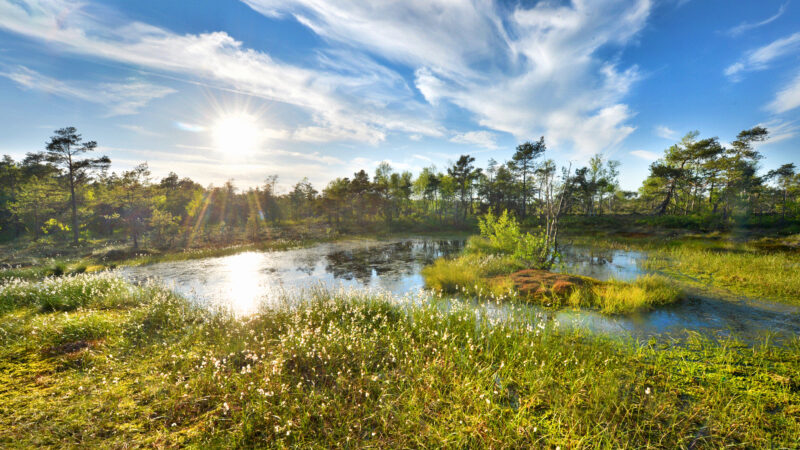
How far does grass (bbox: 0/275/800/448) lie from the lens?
377cm

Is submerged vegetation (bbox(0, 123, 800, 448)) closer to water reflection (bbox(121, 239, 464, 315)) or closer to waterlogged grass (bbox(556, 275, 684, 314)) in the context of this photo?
waterlogged grass (bbox(556, 275, 684, 314))

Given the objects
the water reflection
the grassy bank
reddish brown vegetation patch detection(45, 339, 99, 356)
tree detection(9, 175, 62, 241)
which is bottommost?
the water reflection

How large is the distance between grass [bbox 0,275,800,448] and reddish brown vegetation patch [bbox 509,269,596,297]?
4012 millimetres

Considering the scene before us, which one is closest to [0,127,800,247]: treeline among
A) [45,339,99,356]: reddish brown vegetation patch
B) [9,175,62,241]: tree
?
[9,175,62,241]: tree

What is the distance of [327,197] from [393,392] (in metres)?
50.5

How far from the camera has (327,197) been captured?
52625 mm

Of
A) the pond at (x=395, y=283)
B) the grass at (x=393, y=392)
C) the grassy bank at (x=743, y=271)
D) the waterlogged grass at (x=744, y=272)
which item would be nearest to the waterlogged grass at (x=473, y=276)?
the pond at (x=395, y=283)

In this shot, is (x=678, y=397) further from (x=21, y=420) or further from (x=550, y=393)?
(x=21, y=420)

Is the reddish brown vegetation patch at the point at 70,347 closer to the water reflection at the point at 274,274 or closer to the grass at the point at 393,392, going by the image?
the grass at the point at 393,392

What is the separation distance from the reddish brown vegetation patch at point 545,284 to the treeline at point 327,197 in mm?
4681

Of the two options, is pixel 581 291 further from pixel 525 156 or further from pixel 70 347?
pixel 525 156

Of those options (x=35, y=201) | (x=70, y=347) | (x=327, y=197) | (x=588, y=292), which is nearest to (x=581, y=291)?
(x=588, y=292)

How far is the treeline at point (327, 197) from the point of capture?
115 ft

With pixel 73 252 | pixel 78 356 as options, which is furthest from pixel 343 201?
pixel 78 356
